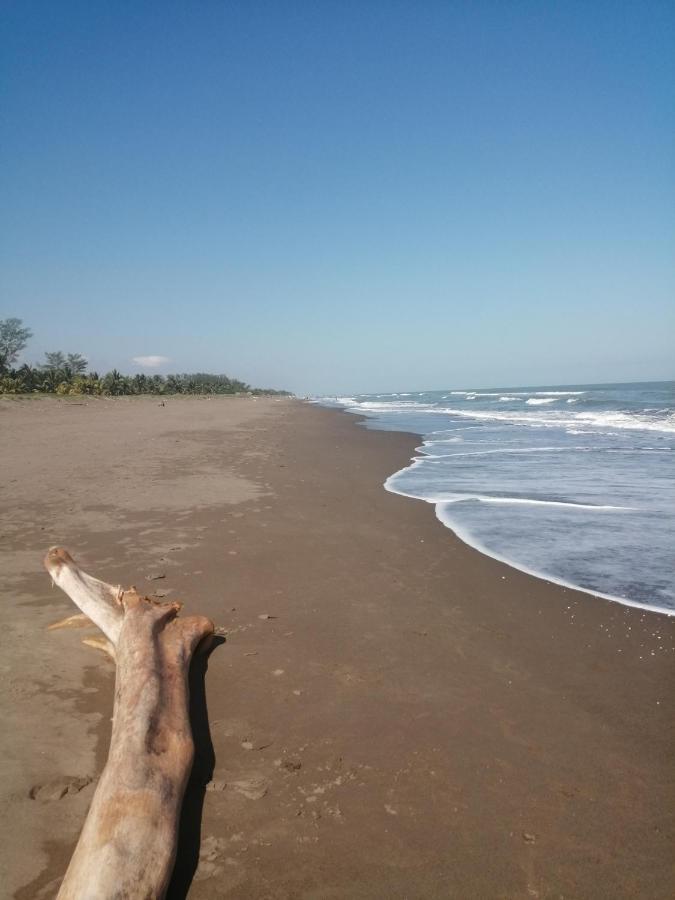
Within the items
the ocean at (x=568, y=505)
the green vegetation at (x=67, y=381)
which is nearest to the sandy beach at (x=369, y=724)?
the ocean at (x=568, y=505)

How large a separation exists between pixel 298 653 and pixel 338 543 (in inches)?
106

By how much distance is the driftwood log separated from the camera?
1.88 metres

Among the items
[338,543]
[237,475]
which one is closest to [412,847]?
[338,543]

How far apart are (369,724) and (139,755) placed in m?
1.30

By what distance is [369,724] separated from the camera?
3.06m

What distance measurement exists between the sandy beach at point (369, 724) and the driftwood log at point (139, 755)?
0.73ft

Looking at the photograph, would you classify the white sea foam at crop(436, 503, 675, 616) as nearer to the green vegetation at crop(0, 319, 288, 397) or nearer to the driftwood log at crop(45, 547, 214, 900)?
the driftwood log at crop(45, 547, 214, 900)

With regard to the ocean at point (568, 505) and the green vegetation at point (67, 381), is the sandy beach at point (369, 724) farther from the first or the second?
the green vegetation at point (67, 381)

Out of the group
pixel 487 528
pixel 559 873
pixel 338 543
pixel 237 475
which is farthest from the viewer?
pixel 237 475

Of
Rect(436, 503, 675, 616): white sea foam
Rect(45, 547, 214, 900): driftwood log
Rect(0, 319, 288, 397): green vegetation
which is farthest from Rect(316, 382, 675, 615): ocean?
Rect(0, 319, 288, 397): green vegetation

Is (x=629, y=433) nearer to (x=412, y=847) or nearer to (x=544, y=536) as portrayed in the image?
(x=544, y=536)

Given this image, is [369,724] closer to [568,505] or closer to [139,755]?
[139,755]

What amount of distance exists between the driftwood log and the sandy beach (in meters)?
0.22

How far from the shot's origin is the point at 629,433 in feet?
68.9
